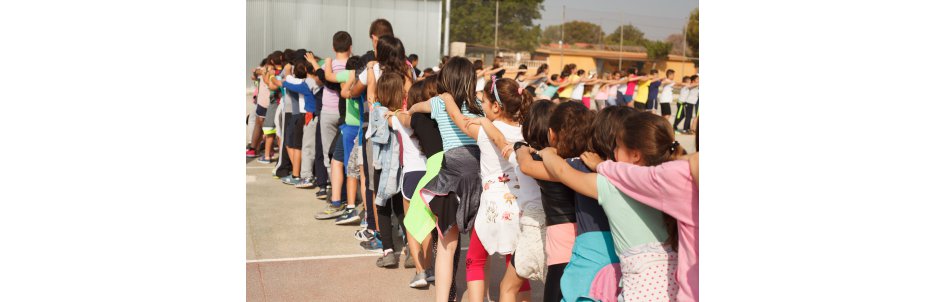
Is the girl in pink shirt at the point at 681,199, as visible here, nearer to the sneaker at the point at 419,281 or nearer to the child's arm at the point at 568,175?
the child's arm at the point at 568,175

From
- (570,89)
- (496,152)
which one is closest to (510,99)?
(496,152)

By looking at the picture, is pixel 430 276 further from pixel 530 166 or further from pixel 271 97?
pixel 271 97

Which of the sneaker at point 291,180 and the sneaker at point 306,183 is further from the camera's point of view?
the sneaker at point 291,180

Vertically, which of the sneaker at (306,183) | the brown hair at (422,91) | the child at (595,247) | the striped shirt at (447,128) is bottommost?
the sneaker at (306,183)

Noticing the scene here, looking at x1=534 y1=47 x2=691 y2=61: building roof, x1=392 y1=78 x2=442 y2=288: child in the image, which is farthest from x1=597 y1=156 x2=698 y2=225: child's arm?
x1=534 y1=47 x2=691 y2=61: building roof

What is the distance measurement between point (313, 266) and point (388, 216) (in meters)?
0.64

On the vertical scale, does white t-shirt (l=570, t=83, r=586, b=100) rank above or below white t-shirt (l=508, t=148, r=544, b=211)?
above

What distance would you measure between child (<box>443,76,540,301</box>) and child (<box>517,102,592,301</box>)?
0.39m

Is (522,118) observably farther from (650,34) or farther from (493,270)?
(650,34)

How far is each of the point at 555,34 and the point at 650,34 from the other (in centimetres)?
1645

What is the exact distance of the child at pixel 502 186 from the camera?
13.1 ft

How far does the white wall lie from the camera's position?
16828mm

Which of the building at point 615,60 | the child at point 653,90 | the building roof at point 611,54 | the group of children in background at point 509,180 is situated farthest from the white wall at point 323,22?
the building roof at point 611,54

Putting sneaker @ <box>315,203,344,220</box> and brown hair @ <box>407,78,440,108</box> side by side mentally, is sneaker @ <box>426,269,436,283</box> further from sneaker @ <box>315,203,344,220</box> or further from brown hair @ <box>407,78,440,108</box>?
sneaker @ <box>315,203,344,220</box>
